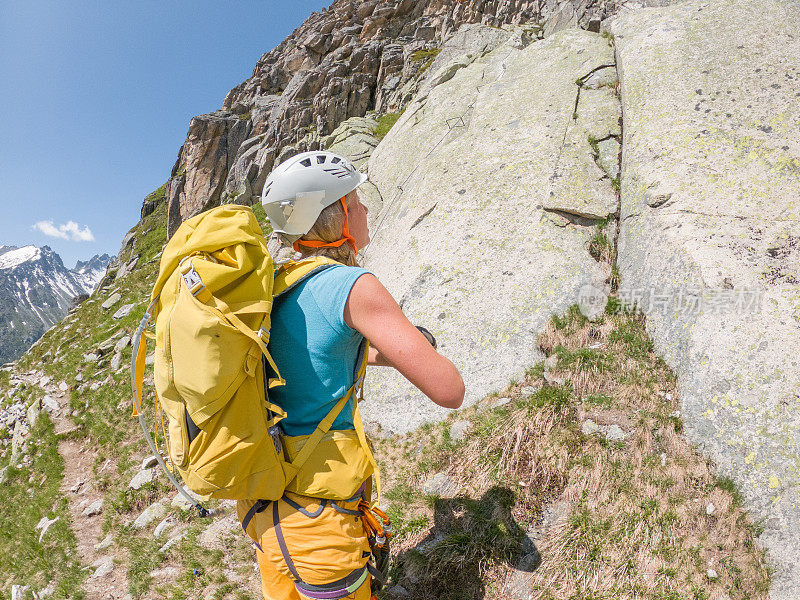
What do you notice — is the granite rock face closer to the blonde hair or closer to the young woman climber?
the young woman climber

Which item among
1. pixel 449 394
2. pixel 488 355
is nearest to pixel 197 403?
pixel 449 394

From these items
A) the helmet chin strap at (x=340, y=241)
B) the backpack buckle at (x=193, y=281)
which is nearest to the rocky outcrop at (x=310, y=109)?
the helmet chin strap at (x=340, y=241)

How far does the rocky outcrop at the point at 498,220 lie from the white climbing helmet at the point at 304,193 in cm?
523

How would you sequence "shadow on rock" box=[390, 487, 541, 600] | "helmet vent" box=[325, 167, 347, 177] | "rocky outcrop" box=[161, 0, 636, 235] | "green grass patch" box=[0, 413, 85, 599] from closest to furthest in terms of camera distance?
1. "helmet vent" box=[325, 167, 347, 177]
2. "shadow on rock" box=[390, 487, 541, 600]
3. "green grass patch" box=[0, 413, 85, 599]
4. "rocky outcrop" box=[161, 0, 636, 235]

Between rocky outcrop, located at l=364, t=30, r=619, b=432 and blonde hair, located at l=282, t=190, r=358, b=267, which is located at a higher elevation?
blonde hair, located at l=282, t=190, r=358, b=267

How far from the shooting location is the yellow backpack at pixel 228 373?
2.13 m

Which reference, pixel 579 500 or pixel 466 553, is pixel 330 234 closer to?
pixel 466 553

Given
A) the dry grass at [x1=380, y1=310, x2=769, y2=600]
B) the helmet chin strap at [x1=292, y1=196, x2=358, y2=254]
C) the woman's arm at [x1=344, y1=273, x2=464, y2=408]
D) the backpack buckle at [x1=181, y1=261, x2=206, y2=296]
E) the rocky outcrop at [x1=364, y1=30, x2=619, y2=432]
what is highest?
the backpack buckle at [x1=181, y1=261, x2=206, y2=296]

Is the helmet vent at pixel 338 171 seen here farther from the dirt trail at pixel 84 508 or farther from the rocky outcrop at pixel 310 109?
the rocky outcrop at pixel 310 109

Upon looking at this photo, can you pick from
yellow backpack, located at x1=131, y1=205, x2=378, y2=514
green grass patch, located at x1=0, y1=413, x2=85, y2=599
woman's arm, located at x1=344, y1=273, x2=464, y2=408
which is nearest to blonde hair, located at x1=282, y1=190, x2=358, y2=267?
yellow backpack, located at x1=131, y1=205, x2=378, y2=514

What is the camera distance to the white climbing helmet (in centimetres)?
292

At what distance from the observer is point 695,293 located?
6.49m

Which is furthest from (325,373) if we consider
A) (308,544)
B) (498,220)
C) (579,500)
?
(498,220)

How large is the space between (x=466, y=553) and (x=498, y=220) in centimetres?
685
